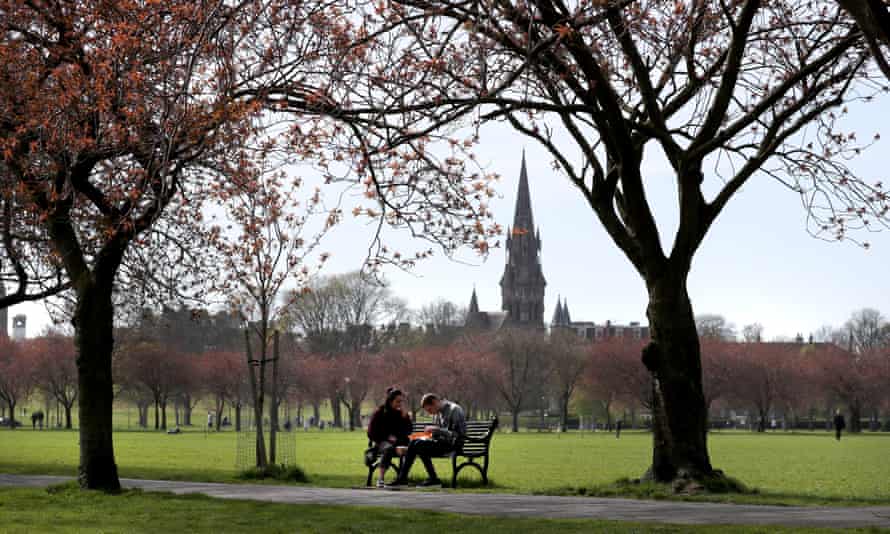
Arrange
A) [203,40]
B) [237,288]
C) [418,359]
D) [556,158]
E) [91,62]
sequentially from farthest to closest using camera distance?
[418,359], [237,288], [556,158], [91,62], [203,40]

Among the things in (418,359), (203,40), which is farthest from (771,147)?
(418,359)

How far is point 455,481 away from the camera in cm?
1872

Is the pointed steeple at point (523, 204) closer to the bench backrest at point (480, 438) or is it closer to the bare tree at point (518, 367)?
the bare tree at point (518, 367)

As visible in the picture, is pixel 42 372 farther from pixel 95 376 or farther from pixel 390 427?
pixel 95 376

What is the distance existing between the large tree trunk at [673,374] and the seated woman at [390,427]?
390 cm

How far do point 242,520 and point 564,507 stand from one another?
4.13 metres

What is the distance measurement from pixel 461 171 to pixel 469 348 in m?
93.3

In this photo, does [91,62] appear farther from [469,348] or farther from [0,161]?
[469,348]

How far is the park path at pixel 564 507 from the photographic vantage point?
12820mm

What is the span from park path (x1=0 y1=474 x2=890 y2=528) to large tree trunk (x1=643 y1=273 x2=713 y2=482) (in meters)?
2.60

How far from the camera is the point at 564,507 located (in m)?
14.7

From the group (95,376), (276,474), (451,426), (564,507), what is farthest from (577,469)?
(95,376)

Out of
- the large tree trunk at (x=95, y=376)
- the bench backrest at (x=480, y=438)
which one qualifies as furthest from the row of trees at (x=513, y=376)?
the large tree trunk at (x=95, y=376)

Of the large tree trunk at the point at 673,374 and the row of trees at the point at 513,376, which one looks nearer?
the large tree trunk at the point at 673,374
